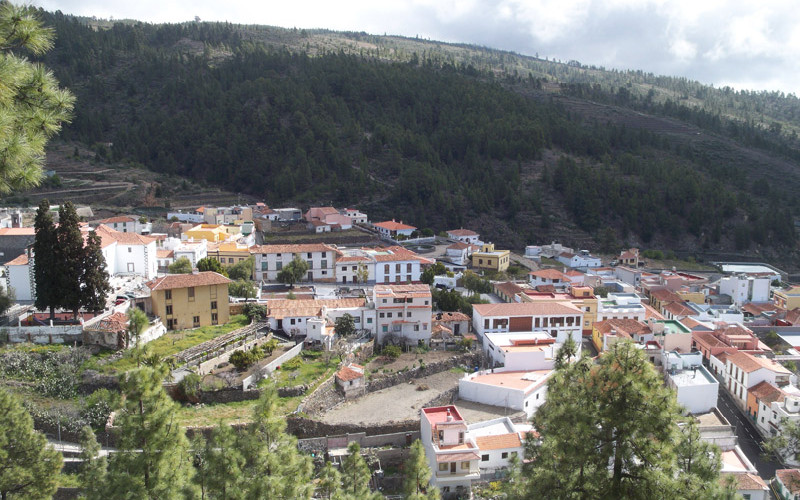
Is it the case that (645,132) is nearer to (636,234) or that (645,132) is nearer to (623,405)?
(636,234)

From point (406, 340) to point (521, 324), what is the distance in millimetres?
4761

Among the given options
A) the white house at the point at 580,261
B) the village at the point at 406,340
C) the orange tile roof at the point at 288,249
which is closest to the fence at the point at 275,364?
the village at the point at 406,340

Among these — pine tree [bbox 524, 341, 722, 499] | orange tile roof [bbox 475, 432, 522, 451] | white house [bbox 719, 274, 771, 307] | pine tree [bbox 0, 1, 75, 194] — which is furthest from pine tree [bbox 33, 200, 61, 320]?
white house [bbox 719, 274, 771, 307]

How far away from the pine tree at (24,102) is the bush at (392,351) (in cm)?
1859

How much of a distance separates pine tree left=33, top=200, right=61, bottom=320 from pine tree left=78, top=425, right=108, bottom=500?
230 inches

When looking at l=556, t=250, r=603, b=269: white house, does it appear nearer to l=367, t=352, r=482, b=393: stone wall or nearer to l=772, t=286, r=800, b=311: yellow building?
l=772, t=286, r=800, b=311: yellow building

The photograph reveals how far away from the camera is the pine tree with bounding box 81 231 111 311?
20.0m

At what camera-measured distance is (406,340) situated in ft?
82.5

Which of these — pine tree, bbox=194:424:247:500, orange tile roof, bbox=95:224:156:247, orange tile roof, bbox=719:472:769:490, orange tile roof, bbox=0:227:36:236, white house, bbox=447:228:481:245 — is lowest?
orange tile roof, bbox=719:472:769:490

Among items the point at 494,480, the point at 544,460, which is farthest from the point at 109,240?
the point at 544,460

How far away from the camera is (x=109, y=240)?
25.7 m

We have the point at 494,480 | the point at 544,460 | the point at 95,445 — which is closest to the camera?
the point at 544,460

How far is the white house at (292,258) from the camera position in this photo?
32594 millimetres

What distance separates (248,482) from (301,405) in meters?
9.24
